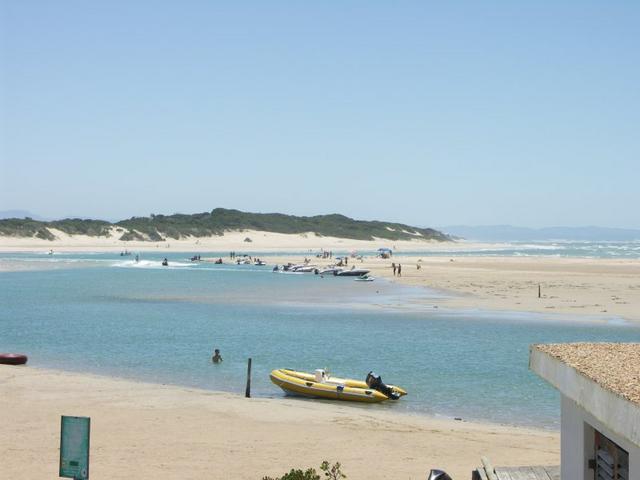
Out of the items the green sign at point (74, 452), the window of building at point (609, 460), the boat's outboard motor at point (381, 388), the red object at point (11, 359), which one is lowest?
the red object at point (11, 359)

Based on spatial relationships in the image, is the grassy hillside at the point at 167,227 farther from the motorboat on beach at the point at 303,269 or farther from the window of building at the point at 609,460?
the window of building at the point at 609,460

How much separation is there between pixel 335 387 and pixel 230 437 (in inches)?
256

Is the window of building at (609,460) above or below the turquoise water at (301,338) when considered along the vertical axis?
above

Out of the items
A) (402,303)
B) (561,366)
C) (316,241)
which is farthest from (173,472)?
(316,241)

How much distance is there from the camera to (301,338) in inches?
1494

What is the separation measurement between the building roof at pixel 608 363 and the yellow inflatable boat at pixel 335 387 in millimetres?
15342

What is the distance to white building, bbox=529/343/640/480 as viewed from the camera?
262 inches

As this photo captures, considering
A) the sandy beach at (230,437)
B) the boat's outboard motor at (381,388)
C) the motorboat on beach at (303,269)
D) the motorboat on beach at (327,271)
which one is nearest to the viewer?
the sandy beach at (230,437)

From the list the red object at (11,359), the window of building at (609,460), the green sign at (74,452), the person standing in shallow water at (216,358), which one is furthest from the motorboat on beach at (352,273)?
the window of building at (609,460)

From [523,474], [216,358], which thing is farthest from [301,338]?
[523,474]

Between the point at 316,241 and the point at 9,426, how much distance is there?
165 m

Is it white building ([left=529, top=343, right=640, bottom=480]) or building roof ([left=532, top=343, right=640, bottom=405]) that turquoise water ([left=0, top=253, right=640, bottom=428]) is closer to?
white building ([left=529, top=343, right=640, bottom=480])

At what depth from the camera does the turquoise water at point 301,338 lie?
86.9 feet

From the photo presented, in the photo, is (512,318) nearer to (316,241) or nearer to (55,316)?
(55,316)
